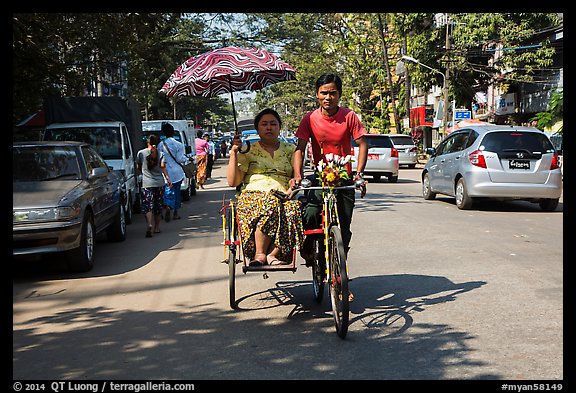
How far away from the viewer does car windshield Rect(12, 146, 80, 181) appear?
31.3 feet

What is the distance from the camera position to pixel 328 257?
5.92 m

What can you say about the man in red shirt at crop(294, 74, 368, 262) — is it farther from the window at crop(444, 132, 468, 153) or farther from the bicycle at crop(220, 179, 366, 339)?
the window at crop(444, 132, 468, 153)

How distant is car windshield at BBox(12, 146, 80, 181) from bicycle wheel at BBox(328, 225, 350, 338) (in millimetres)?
4993

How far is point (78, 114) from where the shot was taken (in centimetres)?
1623

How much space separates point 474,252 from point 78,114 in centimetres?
1023

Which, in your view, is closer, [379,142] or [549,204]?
[549,204]

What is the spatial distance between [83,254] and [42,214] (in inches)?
29.0

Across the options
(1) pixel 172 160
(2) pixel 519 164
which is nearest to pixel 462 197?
(2) pixel 519 164

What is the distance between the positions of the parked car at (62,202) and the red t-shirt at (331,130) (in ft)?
10.8

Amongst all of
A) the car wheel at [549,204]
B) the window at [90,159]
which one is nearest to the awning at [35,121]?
the window at [90,159]

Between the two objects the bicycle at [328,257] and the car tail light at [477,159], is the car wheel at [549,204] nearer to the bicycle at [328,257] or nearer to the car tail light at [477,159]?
the car tail light at [477,159]

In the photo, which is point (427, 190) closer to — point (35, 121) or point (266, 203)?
point (35, 121)

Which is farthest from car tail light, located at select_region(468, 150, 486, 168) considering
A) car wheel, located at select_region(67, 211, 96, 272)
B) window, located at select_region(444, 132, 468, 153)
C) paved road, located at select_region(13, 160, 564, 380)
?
car wheel, located at select_region(67, 211, 96, 272)

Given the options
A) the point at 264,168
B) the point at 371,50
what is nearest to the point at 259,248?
the point at 264,168
